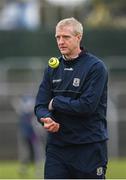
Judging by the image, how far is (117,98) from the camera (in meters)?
27.6

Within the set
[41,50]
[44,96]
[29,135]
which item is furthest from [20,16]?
[44,96]

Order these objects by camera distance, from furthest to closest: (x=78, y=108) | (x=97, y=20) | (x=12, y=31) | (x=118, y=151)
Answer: (x=97, y=20)
(x=12, y=31)
(x=118, y=151)
(x=78, y=108)

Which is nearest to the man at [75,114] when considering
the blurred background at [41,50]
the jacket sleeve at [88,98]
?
the jacket sleeve at [88,98]

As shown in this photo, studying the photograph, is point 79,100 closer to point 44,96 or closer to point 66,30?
point 44,96

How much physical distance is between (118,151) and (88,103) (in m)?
18.1

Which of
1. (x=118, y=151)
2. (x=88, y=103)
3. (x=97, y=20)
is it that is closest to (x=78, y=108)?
(x=88, y=103)

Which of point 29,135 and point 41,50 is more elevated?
point 41,50

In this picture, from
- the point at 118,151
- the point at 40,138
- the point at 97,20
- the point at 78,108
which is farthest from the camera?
the point at 97,20

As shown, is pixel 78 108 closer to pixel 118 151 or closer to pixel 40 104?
pixel 40 104

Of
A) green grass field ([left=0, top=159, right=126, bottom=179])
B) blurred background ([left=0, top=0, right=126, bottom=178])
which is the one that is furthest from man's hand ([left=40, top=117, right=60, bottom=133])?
blurred background ([left=0, top=0, right=126, bottom=178])

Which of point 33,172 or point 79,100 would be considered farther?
point 33,172

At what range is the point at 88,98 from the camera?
943cm

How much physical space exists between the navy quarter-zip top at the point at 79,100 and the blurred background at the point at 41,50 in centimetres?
1235

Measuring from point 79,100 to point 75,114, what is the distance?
0.45 ft
